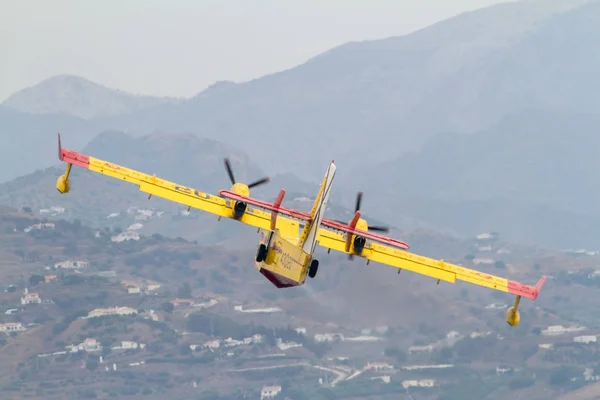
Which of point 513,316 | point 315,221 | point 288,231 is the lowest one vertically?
point 513,316

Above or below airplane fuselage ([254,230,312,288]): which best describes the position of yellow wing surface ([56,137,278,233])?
above

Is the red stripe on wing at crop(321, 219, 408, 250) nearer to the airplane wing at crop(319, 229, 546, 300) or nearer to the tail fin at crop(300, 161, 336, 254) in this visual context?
the tail fin at crop(300, 161, 336, 254)

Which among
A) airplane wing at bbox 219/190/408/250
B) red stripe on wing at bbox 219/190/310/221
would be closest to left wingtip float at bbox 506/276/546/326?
airplane wing at bbox 219/190/408/250

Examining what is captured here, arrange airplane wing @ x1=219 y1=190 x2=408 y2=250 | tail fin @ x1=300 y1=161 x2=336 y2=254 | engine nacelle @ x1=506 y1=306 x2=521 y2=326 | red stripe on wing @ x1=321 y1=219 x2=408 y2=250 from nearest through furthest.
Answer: tail fin @ x1=300 y1=161 x2=336 y2=254, airplane wing @ x1=219 y1=190 x2=408 y2=250, red stripe on wing @ x1=321 y1=219 x2=408 y2=250, engine nacelle @ x1=506 y1=306 x2=521 y2=326

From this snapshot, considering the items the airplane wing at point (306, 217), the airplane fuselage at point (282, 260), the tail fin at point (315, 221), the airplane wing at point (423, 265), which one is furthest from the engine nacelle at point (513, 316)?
the tail fin at point (315, 221)

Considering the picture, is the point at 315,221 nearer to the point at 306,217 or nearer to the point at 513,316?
the point at 306,217

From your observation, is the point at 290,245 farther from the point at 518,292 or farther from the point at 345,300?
the point at 345,300

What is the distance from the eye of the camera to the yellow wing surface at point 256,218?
63.7 metres

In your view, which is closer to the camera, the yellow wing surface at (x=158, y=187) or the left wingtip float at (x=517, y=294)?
the yellow wing surface at (x=158, y=187)

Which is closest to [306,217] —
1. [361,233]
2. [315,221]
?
[315,221]

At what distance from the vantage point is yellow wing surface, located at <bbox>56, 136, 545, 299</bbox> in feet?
209

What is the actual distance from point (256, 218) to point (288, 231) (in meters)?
1.81

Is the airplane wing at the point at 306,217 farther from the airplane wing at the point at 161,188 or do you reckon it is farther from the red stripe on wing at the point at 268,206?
the airplane wing at the point at 161,188

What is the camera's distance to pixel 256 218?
65.6 metres
